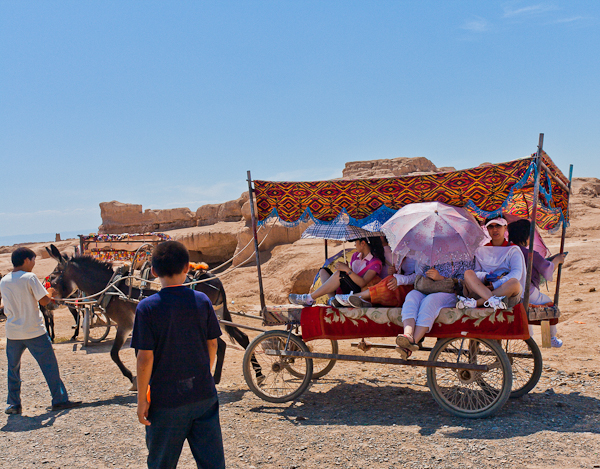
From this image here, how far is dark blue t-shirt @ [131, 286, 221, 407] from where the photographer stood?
2531 mm

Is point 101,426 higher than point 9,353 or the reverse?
the reverse

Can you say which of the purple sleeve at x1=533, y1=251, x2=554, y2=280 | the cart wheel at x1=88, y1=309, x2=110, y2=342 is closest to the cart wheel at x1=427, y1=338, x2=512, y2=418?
the purple sleeve at x1=533, y1=251, x2=554, y2=280

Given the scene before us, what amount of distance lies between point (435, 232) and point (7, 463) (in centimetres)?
436

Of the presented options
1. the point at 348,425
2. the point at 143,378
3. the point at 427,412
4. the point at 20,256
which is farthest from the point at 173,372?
the point at 20,256

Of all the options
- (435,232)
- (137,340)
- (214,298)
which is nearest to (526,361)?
(435,232)

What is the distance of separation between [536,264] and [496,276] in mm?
797

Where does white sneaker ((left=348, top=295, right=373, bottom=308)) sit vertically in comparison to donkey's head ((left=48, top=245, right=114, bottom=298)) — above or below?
below

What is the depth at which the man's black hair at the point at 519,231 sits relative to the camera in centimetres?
552

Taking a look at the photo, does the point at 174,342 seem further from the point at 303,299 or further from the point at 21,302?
the point at 21,302

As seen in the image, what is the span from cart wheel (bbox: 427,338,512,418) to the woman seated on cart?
1190 mm

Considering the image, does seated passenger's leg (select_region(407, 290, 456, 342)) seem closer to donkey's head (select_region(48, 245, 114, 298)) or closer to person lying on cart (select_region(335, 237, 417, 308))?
person lying on cart (select_region(335, 237, 417, 308))

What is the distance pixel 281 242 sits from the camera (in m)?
20.4

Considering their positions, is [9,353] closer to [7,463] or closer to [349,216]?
[7,463]

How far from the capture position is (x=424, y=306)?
15.8 feet
